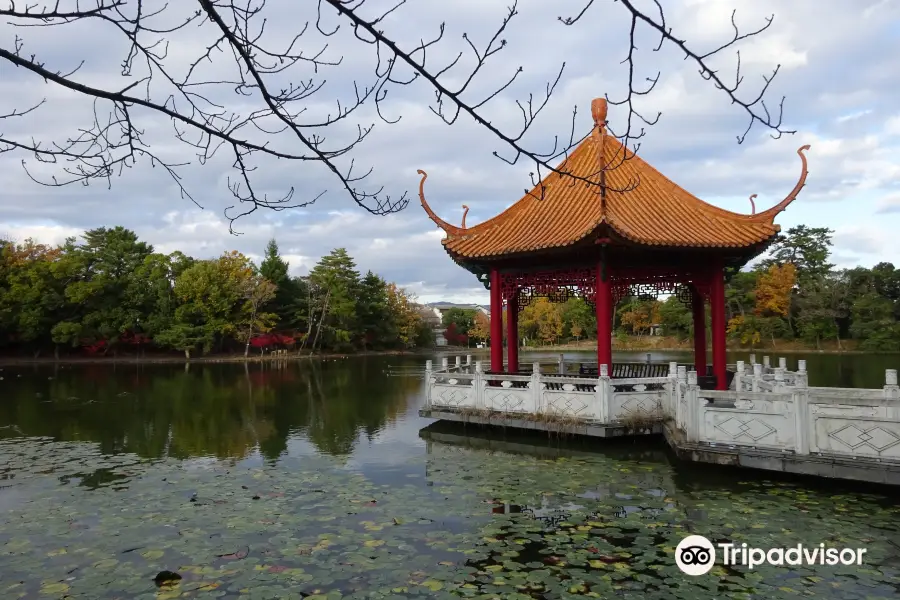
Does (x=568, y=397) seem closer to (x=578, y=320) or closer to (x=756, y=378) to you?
(x=756, y=378)

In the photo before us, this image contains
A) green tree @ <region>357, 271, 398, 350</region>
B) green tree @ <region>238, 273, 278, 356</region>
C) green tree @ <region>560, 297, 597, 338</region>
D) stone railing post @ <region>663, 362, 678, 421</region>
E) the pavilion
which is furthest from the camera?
green tree @ <region>560, 297, 597, 338</region>

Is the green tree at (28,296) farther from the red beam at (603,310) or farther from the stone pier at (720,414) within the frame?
the red beam at (603,310)

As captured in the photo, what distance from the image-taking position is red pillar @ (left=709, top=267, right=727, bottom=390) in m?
10.0

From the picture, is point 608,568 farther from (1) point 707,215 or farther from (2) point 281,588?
(1) point 707,215

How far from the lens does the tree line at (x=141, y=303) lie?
3381cm

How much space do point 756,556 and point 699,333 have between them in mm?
7815

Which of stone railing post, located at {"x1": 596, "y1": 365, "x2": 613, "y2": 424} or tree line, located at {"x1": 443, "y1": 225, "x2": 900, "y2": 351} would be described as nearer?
stone railing post, located at {"x1": 596, "y1": 365, "x2": 613, "y2": 424}

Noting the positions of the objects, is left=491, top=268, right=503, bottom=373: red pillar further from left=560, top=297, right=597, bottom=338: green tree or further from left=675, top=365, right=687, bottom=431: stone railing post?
left=560, top=297, right=597, bottom=338: green tree

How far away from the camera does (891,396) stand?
7.19 metres

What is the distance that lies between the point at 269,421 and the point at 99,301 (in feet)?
91.9

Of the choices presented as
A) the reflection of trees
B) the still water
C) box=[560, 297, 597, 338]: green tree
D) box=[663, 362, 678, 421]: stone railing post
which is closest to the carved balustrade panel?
box=[663, 362, 678, 421]: stone railing post

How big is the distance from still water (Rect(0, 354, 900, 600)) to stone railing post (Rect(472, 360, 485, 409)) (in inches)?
19.6

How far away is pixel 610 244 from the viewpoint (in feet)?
30.2

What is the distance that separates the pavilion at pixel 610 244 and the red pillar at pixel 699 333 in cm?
3
